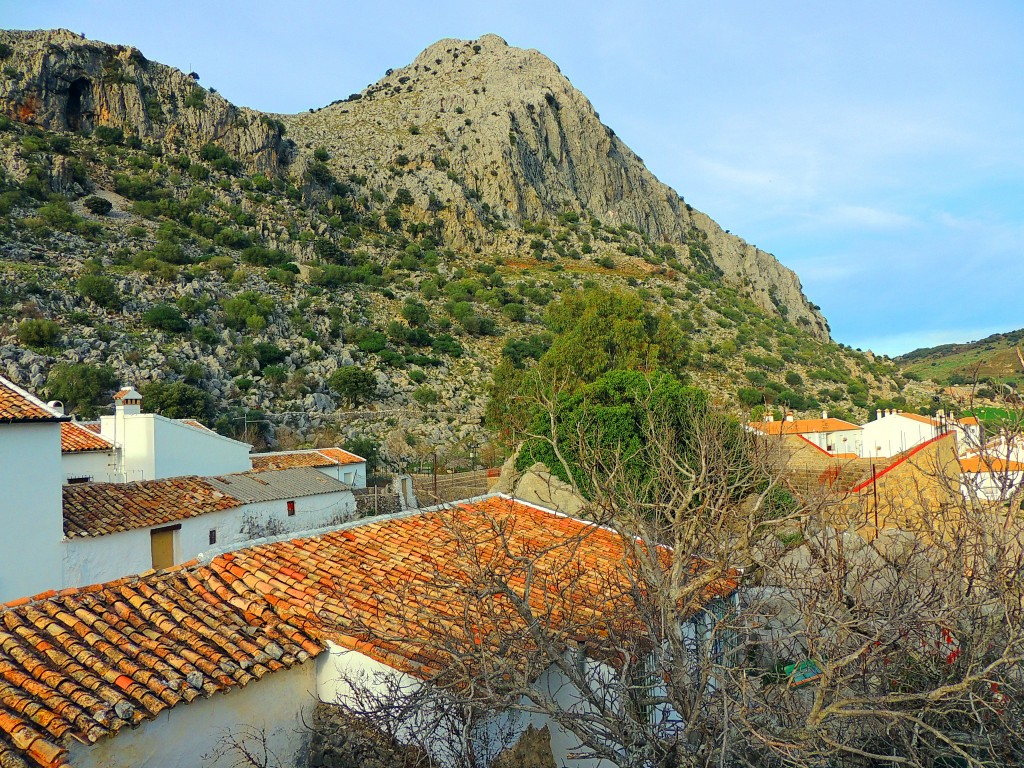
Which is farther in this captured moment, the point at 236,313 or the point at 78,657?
the point at 236,313

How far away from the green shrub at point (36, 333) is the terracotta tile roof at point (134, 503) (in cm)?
1809

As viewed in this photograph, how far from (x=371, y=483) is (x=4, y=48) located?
5594 centimetres

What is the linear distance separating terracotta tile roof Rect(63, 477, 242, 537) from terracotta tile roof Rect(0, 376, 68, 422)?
2.53m

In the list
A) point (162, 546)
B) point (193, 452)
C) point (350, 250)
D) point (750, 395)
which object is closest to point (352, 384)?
point (193, 452)

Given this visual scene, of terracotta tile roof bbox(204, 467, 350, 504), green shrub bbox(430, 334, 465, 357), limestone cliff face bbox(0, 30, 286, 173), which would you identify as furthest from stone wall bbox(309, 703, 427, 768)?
limestone cliff face bbox(0, 30, 286, 173)

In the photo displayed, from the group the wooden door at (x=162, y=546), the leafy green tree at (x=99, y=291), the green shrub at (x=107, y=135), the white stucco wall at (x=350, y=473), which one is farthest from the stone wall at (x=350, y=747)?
the green shrub at (x=107, y=135)

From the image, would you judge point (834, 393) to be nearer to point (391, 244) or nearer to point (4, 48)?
point (391, 244)

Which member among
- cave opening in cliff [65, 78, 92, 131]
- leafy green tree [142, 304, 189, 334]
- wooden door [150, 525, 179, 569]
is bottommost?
wooden door [150, 525, 179, 569]

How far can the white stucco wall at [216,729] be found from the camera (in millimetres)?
4574

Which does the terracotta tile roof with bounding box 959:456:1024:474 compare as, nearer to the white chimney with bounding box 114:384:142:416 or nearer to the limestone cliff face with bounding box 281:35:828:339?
the white chimney with bounding box 114:384:142:416

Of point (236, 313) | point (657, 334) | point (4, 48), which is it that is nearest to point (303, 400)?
point (236, 313)

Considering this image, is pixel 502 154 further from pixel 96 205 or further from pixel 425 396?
pixel 425 396

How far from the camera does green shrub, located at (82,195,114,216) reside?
46.2m

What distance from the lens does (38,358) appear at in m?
30.0
